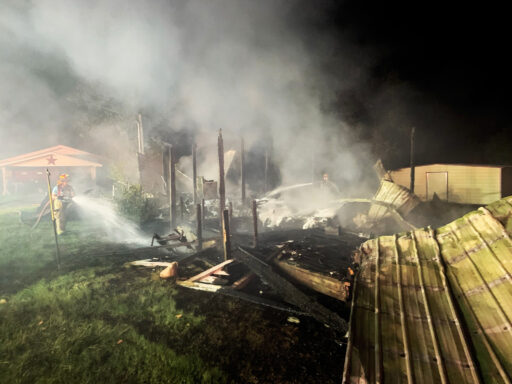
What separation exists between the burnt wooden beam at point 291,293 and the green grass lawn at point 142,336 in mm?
208

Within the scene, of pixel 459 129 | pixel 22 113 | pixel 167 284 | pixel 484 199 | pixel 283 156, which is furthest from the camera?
pixel 22 113

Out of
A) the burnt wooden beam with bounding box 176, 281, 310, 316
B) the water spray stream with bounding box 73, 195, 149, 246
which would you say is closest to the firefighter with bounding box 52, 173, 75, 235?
the water spray stream with bounding box 73, 195, 149, 246

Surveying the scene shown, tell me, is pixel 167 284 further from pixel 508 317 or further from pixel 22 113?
pixel 22 113

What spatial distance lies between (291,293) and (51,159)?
28.3 meters

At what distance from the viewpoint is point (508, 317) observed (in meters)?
2.43

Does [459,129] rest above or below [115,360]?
above

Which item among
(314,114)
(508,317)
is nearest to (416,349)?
(508,317)

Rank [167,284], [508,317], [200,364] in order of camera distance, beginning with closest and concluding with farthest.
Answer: [508,317] → [200,364] → [167,284]

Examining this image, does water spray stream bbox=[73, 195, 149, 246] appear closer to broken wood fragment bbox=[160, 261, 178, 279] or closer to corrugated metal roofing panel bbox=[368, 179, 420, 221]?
broken wood fragment bbox=[160, 261, 178, 279]

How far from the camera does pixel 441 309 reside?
2.80 meters

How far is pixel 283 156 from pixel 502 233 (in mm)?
17167

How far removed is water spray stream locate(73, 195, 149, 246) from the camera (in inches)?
410

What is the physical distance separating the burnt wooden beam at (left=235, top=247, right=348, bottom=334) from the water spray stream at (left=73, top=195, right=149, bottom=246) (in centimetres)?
549

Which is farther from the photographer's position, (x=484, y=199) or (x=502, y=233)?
(x=484, y=199)
